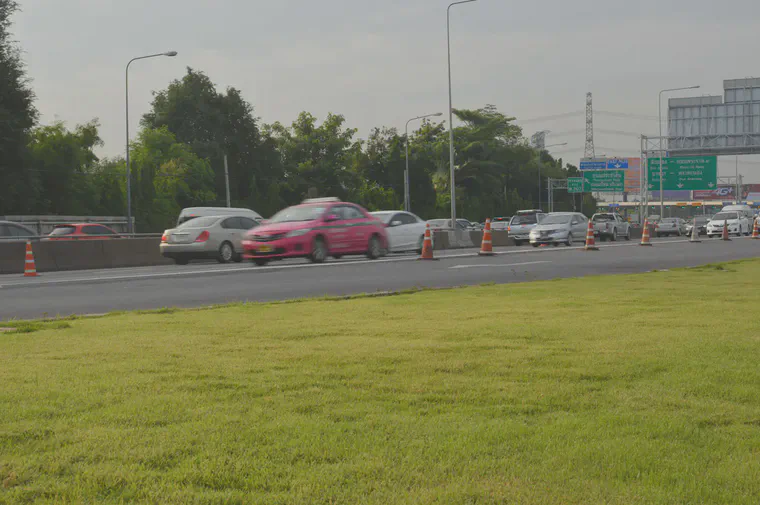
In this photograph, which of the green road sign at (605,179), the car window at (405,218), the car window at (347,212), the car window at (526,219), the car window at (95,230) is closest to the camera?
the car window at (347,212)

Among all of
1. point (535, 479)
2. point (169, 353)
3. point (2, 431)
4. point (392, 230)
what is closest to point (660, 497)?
point (535, 479)


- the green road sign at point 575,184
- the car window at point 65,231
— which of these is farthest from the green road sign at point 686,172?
the car window at point 65,231

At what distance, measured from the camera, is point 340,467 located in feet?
11.3

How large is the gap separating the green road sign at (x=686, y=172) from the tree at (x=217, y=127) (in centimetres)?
3378

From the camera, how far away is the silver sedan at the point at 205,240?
24891 millimetres

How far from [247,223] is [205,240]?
1.87 meters

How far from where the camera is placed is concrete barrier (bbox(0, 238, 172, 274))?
23031 mm

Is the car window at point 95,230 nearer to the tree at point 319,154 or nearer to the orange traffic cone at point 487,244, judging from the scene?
the orange traffic cone at point 487,244

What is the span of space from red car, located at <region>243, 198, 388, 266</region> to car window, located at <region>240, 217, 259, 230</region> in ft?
11.5

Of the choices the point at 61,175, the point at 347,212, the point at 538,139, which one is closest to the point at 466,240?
the point at 347,212

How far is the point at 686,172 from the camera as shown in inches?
2768

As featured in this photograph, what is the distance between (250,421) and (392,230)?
71.7 feet

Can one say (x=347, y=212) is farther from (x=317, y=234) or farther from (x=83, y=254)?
(x=83, y=254)

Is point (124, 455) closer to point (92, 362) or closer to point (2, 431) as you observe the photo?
point (2, 431)
